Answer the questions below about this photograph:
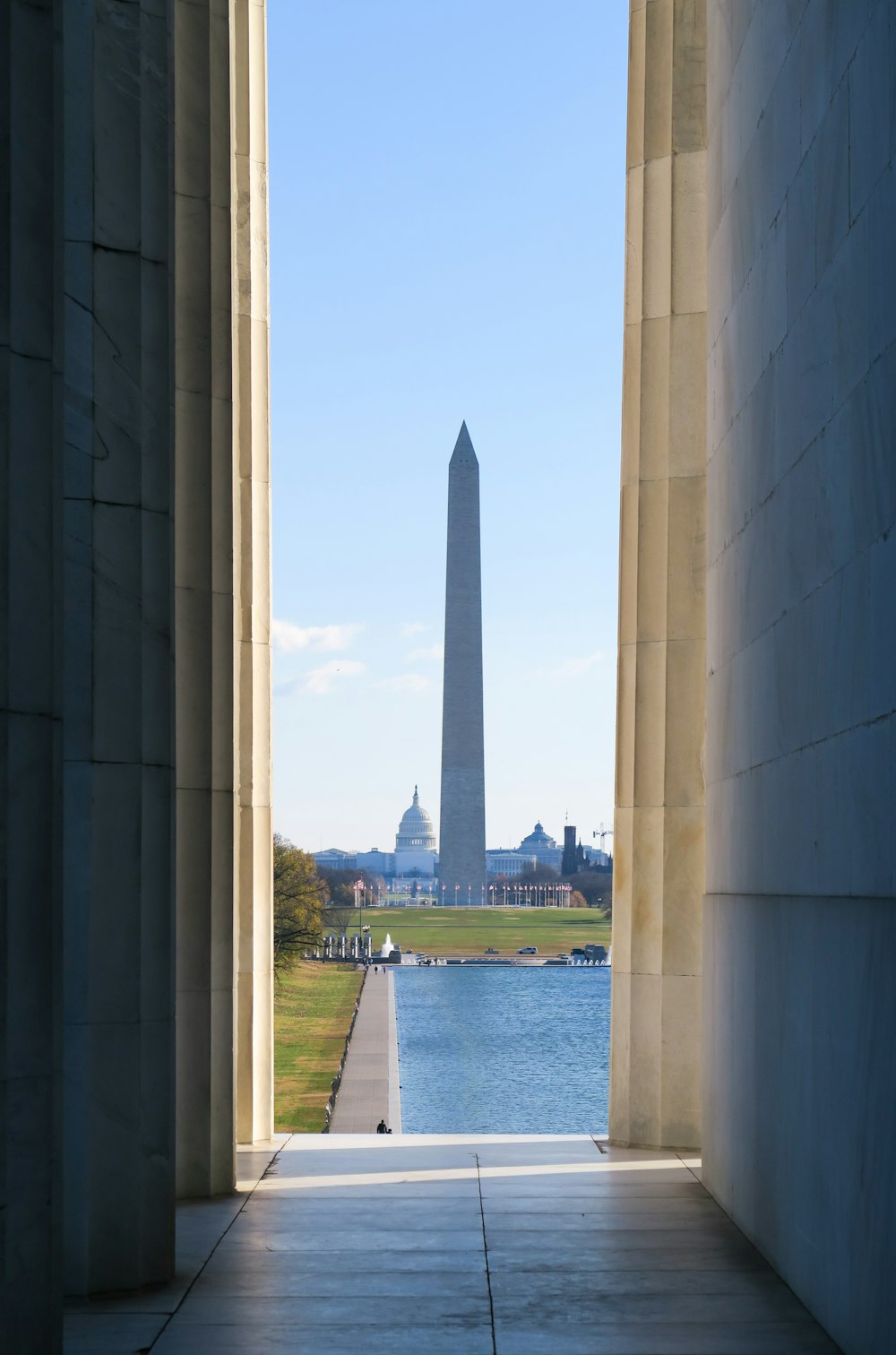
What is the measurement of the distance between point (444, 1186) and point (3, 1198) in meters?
10.7

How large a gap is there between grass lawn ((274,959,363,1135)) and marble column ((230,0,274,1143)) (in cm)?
473

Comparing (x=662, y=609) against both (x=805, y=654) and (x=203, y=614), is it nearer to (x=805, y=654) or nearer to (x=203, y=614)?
(x=203, y=614)

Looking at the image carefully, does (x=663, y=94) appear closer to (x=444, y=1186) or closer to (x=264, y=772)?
(x=264, y=772)

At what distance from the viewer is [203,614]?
65.5ft

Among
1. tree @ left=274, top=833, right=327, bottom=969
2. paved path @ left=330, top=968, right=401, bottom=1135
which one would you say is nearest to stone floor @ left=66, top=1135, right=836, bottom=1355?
paved path @ left=330, top=968, right=401, bottom=1135

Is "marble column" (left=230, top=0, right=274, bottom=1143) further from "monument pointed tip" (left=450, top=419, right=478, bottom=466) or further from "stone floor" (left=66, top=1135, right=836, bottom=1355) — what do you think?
"monument pointed tip" (left=450, top=419, right=478, bottom=466)

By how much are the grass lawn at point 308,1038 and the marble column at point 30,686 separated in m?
18.0

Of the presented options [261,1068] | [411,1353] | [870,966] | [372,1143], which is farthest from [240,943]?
[870,966]

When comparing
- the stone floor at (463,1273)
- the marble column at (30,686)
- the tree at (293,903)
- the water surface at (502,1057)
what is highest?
the marble column at (30,686)

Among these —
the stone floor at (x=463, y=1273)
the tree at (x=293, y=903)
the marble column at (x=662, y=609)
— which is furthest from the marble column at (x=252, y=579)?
the tree at (x=293, y=903)

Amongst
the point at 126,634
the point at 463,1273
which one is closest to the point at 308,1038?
the point at 463,1273

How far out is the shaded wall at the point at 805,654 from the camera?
1222cm

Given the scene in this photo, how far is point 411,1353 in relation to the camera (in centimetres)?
1277

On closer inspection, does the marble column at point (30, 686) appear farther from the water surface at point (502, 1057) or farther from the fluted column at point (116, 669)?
the water surface at point (502, 1057)
